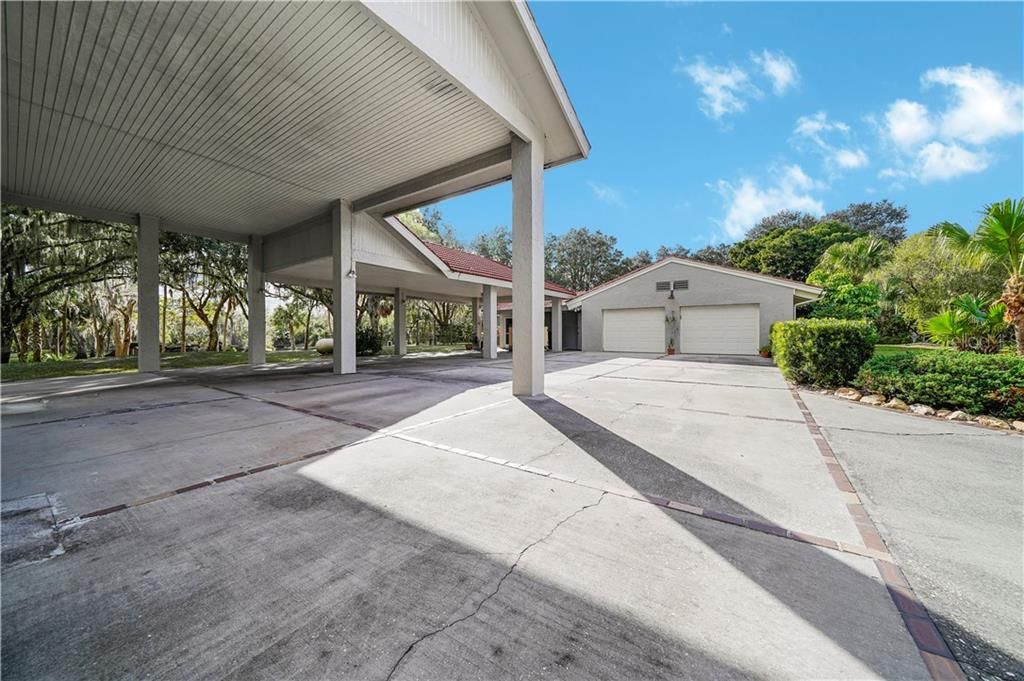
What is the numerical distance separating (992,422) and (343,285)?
12615 mm

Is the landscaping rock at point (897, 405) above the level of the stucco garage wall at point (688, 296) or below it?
below

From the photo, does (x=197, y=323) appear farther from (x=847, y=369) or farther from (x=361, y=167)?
(x=847, y=369)

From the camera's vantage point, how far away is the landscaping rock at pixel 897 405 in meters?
5.90

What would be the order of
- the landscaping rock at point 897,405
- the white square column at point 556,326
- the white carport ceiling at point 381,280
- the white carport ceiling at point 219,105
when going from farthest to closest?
the white square column at point 556,326 → the white carport ceiling at point 381,280 → the landscaping rock at point 897,405 → the white carport ceiling at point 219,105

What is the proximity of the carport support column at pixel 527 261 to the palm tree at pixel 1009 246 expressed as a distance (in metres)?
7.35

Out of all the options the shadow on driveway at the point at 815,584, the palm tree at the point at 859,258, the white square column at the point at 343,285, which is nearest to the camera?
the shadow on driveway at the point at 815,584

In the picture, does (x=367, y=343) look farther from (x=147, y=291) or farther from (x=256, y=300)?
(x=147, y=291)

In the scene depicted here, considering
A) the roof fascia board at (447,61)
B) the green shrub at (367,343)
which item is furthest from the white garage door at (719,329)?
the green shrub at (367,343)

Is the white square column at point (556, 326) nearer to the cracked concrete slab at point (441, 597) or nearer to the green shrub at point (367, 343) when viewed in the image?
the green shrub at point (367, 343)

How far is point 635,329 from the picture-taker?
62.5 ft

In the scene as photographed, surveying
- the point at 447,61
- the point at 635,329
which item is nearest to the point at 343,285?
the point at 447,61

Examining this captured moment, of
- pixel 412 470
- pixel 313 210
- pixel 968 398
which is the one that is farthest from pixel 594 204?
pixel 412 470

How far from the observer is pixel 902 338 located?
74.9 ft

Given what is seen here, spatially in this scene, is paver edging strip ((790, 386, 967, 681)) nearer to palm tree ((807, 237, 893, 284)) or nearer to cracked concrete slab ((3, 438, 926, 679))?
cracked concrete slab ((3, 438, 926, 679))
